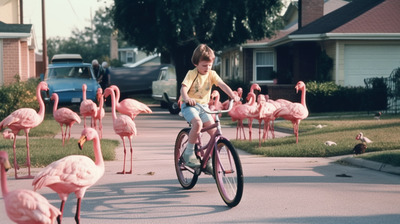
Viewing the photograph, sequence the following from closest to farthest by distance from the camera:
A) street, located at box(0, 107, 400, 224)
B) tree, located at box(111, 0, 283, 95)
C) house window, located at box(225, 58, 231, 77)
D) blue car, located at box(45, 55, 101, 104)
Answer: street, located at box(0, 107, 400, 224) → blue car, located at box(45, 55, 101, 104) → tree, located at box(111, 0, 283, 95) → house window, located at box(225, 58, 231, 77)

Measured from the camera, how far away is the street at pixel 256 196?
7211 mm

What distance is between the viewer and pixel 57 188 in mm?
6648

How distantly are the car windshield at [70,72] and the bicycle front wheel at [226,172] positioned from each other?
21428 mm

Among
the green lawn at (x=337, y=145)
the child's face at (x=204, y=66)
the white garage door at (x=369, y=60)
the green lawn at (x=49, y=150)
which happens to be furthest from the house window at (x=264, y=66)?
the child's face at (x=204, y=66)

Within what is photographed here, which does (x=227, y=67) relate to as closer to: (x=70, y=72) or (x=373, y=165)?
(x=70, y=72)

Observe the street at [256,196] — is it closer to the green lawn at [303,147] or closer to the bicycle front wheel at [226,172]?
the bicycle front wheel at [226,172]

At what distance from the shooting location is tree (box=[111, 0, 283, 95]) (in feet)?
98.2

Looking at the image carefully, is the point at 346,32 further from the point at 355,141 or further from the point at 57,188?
the point at 57,188

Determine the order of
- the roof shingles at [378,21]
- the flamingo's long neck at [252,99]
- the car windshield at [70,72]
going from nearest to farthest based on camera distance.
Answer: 1. the flamingo's long neck at [252,99]
2. the roof shingles at [378,21]
3. the car windshield at [70,72]

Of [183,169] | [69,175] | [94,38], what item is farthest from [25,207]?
[94,38]

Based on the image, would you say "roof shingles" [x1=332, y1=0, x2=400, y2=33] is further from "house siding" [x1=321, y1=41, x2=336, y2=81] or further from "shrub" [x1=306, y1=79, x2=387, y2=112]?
"shrub" [x1=306, y1=79, x2=387, y2=112]

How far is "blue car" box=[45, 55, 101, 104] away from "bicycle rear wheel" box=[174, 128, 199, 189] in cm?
1782

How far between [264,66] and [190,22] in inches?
382

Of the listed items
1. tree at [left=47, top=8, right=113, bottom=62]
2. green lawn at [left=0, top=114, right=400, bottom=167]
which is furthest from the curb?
tree at [left=47, top=8, right=113, bottom=62]
